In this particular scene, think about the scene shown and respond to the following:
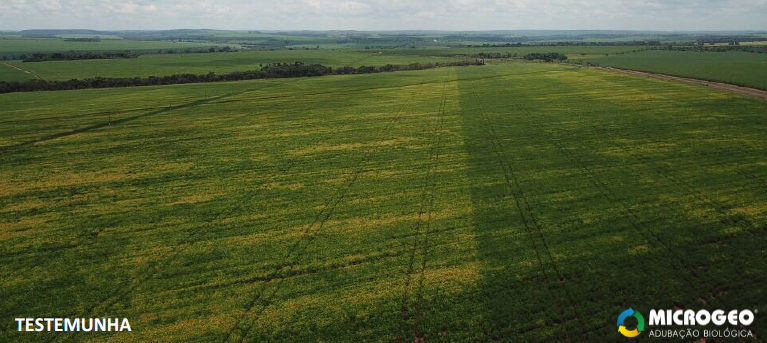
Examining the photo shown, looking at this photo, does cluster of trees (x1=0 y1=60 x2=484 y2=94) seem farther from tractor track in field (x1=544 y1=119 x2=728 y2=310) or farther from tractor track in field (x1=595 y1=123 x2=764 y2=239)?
tractor track in field (x1=595 y1=123 x2=764 y2=239)

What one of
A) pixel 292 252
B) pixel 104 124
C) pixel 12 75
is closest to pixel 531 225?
pixel 292 252

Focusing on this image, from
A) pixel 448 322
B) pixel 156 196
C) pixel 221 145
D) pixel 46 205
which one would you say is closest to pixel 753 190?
pixel 448 322

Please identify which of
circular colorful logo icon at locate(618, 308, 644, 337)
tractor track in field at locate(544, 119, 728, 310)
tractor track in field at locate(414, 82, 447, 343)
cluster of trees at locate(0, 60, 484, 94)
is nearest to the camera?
circular colorful logo icon at locate(618, 308, 644, 337)

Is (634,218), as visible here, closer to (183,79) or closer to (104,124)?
(104,124)

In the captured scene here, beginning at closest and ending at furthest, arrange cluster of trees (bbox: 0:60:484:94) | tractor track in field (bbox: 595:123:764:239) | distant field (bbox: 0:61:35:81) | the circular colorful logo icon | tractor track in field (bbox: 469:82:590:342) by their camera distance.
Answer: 1. the circular colorful logo icon
2. tractor track in field (bbox: 469:82:590:342)
3. tractor track in field (bbox: 595:123:764:239)
4. cluster of trees (bbox: 0:60:484:94)
5. distant field (bbox: 0:61:35:81)

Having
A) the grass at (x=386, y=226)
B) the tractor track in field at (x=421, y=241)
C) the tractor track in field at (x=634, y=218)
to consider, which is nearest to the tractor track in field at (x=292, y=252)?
the grass at (x=386, y=226)

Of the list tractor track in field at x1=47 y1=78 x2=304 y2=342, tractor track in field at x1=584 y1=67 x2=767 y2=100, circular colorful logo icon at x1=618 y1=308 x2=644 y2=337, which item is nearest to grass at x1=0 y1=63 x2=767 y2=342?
tractor track in field at x1=47 y1=78 x2=304 y2=342

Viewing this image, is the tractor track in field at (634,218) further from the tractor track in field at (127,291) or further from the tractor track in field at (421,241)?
the tractor track in field at (127,291)
